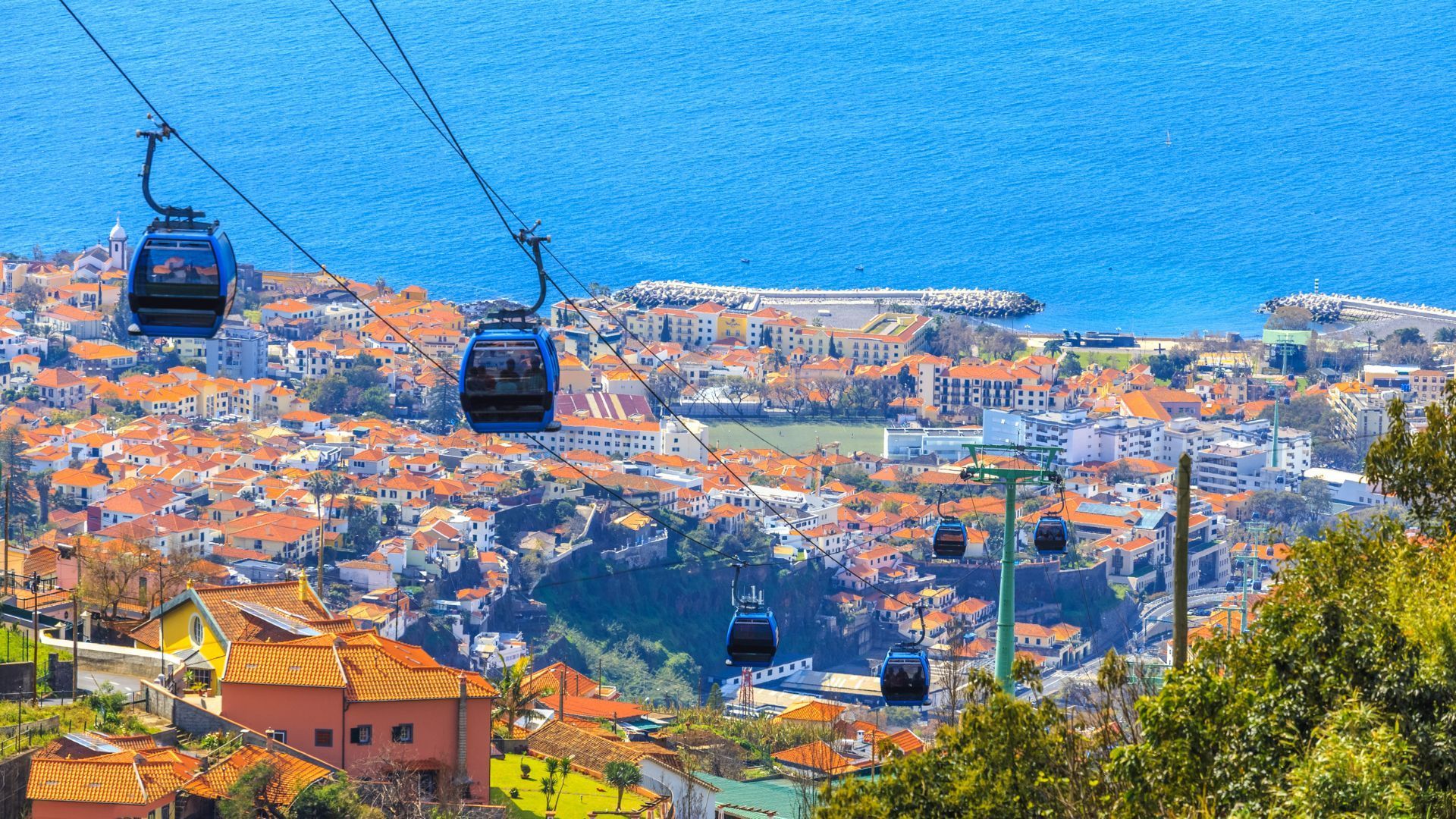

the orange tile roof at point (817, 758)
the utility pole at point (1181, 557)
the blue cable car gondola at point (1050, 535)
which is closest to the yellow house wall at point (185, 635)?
the orange tile roof at point (817, 758)

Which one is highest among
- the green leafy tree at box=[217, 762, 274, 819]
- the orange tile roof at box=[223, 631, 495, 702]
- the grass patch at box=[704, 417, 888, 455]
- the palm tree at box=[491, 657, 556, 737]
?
the grass patch at box=[704, 417, 888, 455]

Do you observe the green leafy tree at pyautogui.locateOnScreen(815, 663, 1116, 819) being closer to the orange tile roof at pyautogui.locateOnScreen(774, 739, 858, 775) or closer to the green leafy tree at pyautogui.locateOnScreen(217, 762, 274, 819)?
the green leafy tree at pyautogui.locateOnScreen(217, 762, 274, 819)

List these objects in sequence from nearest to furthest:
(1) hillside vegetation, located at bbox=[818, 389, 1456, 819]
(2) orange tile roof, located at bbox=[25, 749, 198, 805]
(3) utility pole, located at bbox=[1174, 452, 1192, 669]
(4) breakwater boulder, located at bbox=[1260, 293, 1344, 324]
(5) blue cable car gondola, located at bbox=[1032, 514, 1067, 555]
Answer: (1) hillside vegetation, located at bbox=[818, 389, 1456, 819]
(3) utility pole, located at bbox=[1174, 452, 1192, 669]
(2) orange tile roof, located at bbox=[25, 749, 198, 805]
(5) blue cable car gondola, located at bbox=[1032, 514, 1067, 555]
(4) breakwater boulder, located at bbox=[1260, 293, 1344, 324]

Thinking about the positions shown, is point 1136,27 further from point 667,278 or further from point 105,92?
point 105,92

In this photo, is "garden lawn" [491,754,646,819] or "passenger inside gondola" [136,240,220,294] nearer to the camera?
"passenger inside gondola" [136,240,220,294]

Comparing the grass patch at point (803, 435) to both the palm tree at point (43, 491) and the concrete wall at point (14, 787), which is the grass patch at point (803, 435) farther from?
the concrete wall at point (14, 787)

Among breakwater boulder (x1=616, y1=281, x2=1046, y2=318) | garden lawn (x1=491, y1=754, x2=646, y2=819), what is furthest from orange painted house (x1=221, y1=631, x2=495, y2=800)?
breakwater boulder (x1=616, y1=281, x2=1046, y2=318)
